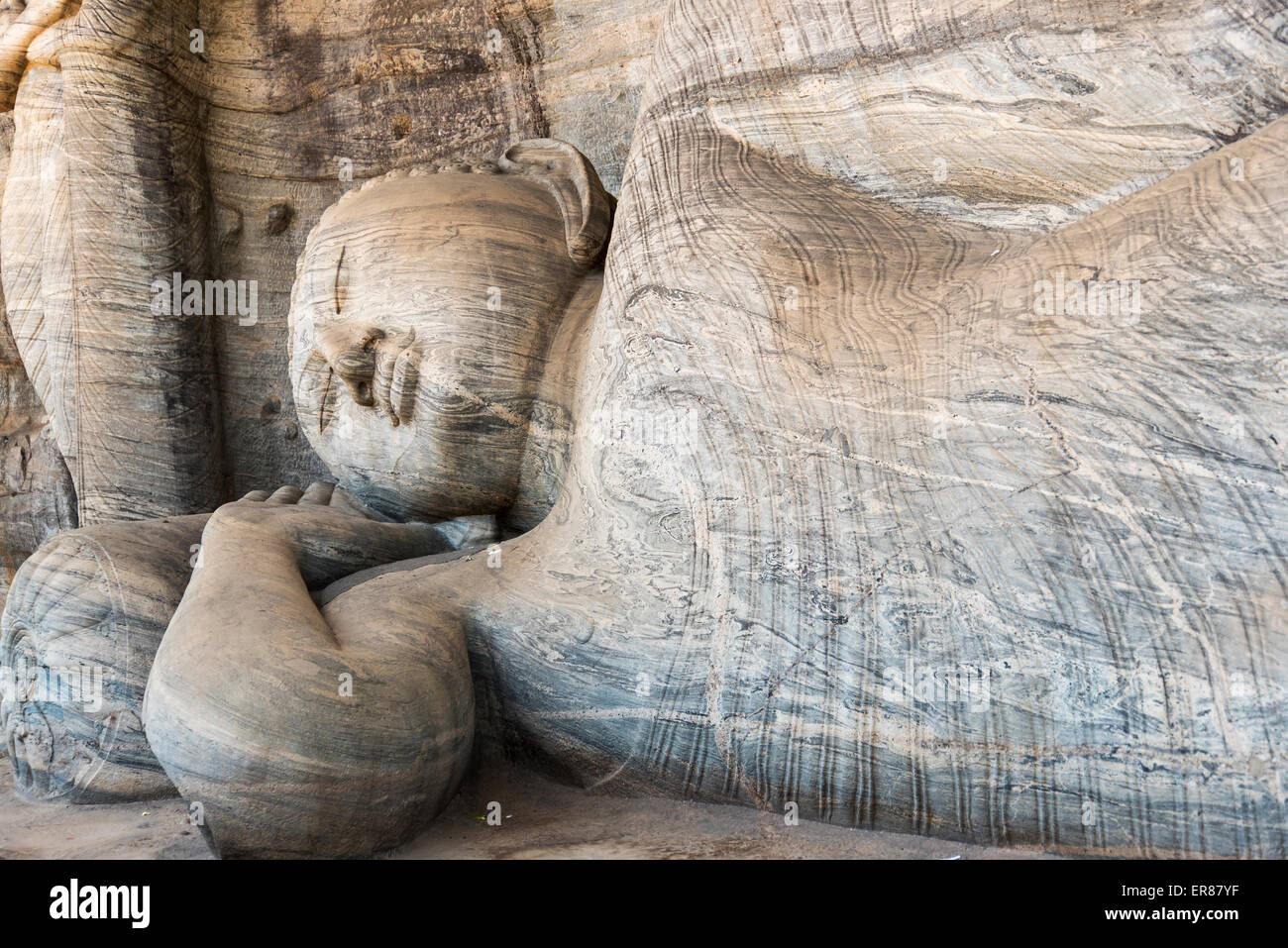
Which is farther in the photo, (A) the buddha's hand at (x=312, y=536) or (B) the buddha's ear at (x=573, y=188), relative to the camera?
(B) the buddha's ear at (x=573, y=188)

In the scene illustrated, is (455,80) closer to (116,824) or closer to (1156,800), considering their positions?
(116,824)

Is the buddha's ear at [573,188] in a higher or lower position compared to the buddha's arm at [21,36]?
lower

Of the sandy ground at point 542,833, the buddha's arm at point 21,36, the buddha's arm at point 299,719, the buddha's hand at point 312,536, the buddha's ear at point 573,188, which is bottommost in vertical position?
the sandy ground at point 542,833

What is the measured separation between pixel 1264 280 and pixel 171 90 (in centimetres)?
308

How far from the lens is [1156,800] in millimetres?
1762

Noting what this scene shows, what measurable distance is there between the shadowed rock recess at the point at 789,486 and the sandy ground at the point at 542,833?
42mm

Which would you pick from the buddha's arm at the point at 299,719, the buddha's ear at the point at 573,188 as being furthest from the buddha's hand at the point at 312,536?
the buddha's ear at the point at 573,188

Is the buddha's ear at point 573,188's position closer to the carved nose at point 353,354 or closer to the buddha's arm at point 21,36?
the carved nose at point 353,354

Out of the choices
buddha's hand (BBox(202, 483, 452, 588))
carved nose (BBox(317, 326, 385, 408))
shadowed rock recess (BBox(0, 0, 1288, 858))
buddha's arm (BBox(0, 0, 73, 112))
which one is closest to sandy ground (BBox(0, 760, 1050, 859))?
shadowed rock recess (BBox(0, 0, 1288, 858))

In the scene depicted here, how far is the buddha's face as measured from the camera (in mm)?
2672

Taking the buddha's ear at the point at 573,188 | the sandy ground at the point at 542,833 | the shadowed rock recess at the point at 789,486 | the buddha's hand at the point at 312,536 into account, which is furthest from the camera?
the buddha's ear at the point at 573,188

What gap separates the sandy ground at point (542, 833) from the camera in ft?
6.29

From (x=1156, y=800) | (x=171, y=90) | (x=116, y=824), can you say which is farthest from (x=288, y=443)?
(x=1156, y=800)

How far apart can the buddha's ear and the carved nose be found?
0.48 meters
